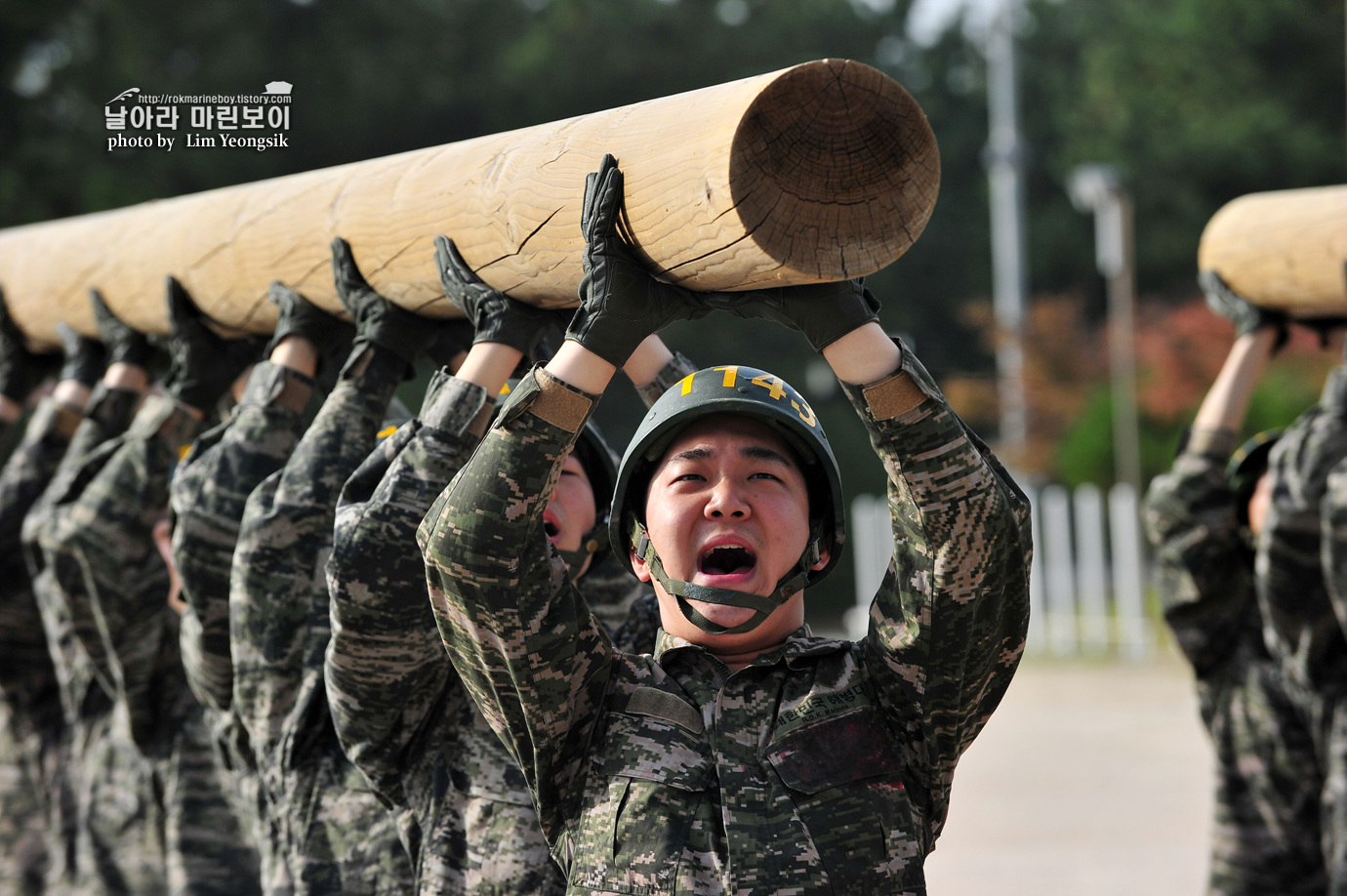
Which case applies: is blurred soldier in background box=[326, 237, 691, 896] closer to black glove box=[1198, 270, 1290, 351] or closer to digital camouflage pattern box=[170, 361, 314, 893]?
digital camouflage pattern box=[170, 361, 314, 893]

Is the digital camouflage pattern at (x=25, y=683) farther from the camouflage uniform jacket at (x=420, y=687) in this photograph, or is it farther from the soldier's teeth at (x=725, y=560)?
the soldier's teeth at (x=725, y=560)

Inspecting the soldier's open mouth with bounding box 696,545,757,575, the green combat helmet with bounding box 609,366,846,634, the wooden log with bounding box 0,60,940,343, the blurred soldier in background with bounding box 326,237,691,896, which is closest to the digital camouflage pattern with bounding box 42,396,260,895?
the wooden log with bounding box 0,60,940,343

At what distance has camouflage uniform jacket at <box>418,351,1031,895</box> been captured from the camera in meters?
2.80

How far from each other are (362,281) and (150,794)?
2.42 m

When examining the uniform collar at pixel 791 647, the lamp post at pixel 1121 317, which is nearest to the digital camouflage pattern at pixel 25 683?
the uniform collar at pixel 791 647

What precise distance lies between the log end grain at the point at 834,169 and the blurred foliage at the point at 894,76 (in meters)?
7.40

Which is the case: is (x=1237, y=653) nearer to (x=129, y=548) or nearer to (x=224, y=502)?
(x=224, y=502)

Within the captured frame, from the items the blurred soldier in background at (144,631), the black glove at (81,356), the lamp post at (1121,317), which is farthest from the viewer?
the lamp post at (1121,317)

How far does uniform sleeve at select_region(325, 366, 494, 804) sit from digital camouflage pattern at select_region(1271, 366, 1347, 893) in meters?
3.26

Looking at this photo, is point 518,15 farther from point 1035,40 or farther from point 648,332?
point 648,332

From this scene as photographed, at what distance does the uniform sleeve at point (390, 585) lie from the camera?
3367 mm

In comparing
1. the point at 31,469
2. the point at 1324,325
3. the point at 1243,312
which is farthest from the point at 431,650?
the point at 1324,325

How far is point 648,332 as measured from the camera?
2932 millimetres

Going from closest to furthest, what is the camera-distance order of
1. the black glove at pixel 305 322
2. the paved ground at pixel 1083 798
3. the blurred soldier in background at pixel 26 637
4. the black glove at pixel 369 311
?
1. the black glove at pixel 369 311
2. the black glove at pixel 305 322
3. the blurred soldier in background at pixel 26 637
4. the paved ground at pixel 1083 798
